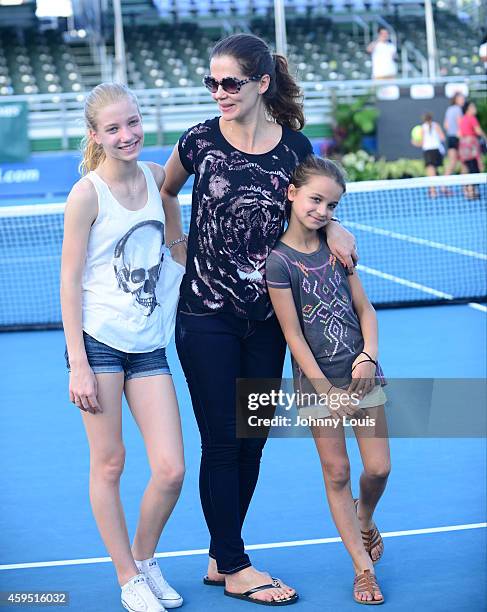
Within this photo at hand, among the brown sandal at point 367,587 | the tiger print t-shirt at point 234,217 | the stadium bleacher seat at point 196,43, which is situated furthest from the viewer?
the stadium bleacher seat at point 196,43

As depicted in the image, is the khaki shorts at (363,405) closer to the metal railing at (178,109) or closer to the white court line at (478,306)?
the white court line at (478,306)

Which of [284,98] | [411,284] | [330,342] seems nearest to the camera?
[330,342]

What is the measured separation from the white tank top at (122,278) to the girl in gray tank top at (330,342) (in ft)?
1.33

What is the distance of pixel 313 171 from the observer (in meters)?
3.79

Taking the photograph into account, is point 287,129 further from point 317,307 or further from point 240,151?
point 317,307

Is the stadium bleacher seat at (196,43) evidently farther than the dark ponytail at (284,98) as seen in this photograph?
Yes

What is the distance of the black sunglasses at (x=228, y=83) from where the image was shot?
376cm

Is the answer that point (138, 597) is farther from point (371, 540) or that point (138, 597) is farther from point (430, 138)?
point (430, 138)

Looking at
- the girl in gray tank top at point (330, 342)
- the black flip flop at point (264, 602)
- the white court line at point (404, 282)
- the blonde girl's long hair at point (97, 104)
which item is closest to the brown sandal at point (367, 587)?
the girl in gray tank top at point (330, 342)

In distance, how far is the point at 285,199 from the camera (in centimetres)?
385

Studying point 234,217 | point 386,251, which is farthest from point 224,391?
point 386,251

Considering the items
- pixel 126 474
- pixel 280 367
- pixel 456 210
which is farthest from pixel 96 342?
pixel 456 210

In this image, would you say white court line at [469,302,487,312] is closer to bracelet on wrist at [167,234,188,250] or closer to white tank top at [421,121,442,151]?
bracelet on wrist at [167,234,188,250]

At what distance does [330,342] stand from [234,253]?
1.45 ft
